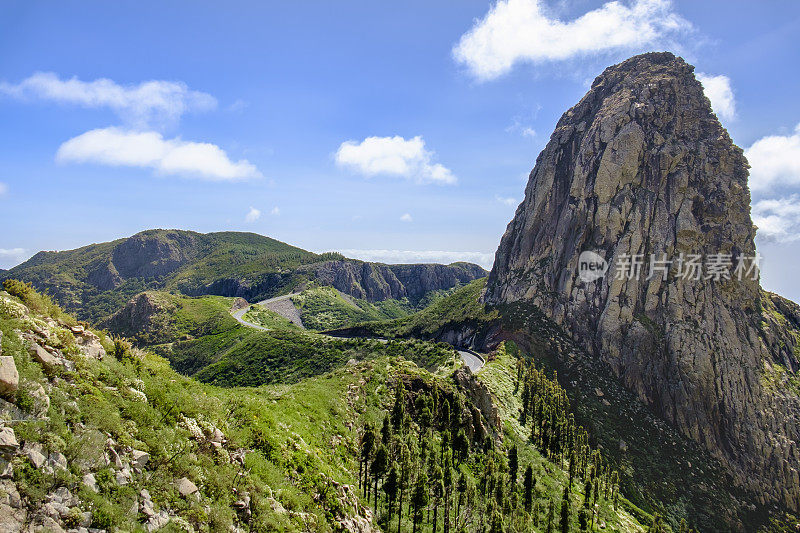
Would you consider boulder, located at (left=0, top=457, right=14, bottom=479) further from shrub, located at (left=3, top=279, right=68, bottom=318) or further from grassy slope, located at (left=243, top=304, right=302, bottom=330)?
grassy slope, located at (left=243, top=304, right=302, bottom=330)

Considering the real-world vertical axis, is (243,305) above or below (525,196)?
below

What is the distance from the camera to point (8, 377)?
391 inches

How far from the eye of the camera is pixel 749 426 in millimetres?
86500

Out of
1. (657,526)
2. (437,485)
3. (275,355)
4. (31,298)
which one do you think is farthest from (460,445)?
(275,355)

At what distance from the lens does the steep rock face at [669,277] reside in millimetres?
87938

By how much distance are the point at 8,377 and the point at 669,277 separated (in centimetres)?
12417

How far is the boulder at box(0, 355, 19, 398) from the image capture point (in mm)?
9784

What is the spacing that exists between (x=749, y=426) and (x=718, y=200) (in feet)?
198

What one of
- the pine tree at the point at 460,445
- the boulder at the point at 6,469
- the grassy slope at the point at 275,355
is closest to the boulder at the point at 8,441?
the boulder at the point at 6,469

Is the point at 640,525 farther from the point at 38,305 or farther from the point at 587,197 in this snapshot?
the point at 587,197

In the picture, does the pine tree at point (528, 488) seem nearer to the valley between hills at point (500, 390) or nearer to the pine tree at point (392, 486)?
the valley between hills at point (500, 390)

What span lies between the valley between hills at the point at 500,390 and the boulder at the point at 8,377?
0.32 ft

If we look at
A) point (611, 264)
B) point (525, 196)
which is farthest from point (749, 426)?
point (525, 196)

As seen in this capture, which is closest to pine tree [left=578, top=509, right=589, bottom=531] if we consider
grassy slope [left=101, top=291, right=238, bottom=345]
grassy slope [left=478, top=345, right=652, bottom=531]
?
grassy slope [left=478, top=345, right=652, bottom=531]
